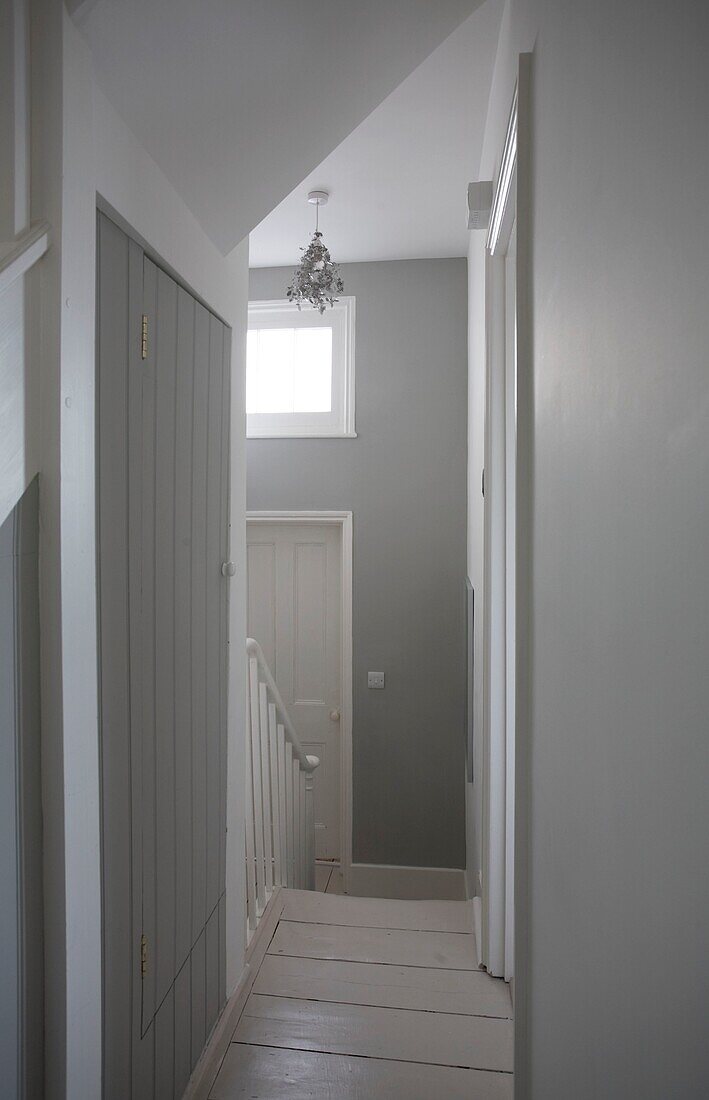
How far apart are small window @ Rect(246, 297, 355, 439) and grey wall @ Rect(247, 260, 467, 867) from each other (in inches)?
3.8

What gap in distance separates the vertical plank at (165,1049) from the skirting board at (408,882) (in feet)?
8.48

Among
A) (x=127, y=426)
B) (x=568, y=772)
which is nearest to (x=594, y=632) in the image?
(x=568, y=772)

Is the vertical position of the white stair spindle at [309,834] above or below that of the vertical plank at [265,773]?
below

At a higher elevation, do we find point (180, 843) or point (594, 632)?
point (594, 632)

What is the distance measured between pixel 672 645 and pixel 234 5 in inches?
55.9

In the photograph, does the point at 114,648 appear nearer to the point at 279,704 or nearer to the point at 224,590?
the point at 224,590

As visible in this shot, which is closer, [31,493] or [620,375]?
[620,375]

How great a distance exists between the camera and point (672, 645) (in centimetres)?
51

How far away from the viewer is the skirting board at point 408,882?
4.07 meters

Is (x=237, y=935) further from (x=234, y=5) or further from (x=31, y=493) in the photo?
(x=234, y=5)

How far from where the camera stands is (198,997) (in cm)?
185

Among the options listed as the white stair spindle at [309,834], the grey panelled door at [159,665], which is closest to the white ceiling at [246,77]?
the grey panelled door at [159,665]

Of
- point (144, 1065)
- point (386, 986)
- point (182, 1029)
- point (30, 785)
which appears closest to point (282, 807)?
point (386, 986)

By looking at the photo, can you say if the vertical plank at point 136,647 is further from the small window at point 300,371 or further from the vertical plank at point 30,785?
the small window at point 300,371
